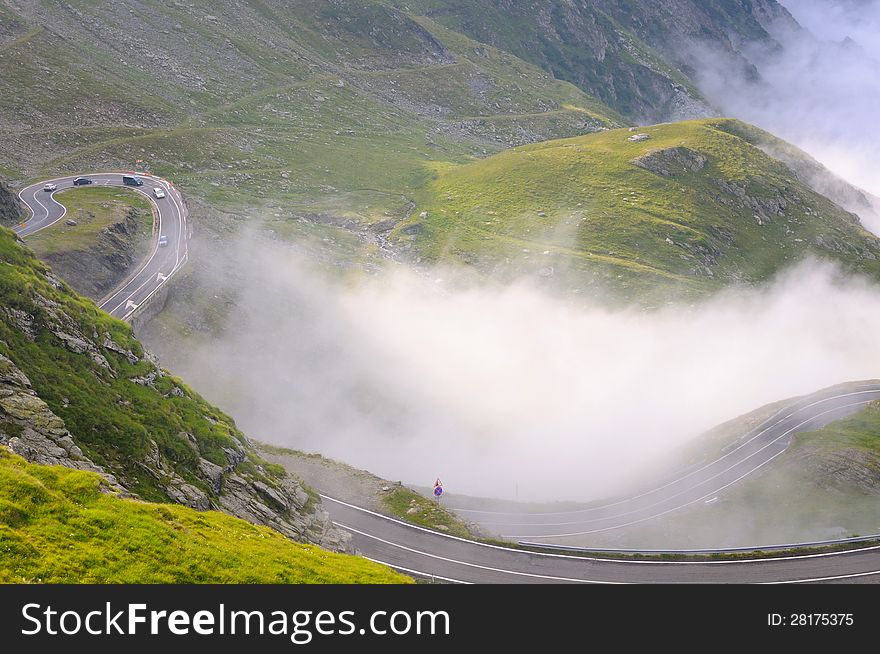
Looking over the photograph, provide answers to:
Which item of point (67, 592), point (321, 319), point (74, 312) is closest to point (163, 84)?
point (321, 319)

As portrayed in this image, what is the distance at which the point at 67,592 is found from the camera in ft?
62.0

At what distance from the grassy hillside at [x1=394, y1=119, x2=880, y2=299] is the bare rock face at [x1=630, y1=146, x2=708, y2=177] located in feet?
0.86

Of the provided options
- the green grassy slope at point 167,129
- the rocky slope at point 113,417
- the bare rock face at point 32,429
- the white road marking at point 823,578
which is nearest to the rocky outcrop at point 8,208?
the green grassy slope at point 167,129

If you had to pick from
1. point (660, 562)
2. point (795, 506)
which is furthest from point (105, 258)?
point (795, 506)

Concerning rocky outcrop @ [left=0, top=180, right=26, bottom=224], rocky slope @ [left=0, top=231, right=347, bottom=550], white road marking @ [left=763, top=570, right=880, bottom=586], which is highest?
rocky outcrop @ [left=0, top=180, right=26, bottom=224]

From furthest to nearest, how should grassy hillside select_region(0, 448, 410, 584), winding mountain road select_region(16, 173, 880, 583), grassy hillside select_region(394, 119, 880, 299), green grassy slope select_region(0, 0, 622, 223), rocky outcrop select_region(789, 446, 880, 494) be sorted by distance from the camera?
1. green grassy slope select_region(0, 0, 622, 223)
2. grassy hillside select_region(394, 119, 880, 299)
3. rocky outcrop select_region(789, 446, 880, 494)
4. winding mountain road select_region(16, 173, 880, 583)
5. grassy hillside select_region(0, 448, 410, 584)

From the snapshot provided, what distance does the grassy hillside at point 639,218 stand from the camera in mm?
129375

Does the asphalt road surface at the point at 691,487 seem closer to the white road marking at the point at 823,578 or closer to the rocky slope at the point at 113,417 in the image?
the white road marking at the point at 823,578

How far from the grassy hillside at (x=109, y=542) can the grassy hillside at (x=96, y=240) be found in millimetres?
55085

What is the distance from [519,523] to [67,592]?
51.0 m

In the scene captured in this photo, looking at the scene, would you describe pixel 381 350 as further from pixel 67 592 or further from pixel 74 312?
pixel 67 592

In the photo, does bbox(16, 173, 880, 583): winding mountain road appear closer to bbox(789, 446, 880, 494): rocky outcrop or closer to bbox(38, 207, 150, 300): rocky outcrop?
bbox(38, 207, 150, 300): rocky outcrop

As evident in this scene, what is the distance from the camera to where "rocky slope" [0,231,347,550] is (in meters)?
31.3

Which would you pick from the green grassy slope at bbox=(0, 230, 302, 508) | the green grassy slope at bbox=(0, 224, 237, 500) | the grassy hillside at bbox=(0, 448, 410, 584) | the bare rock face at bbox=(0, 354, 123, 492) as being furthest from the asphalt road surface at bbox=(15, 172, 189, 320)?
the grassy hillside at bbox=(0, 448, 410, 584)
